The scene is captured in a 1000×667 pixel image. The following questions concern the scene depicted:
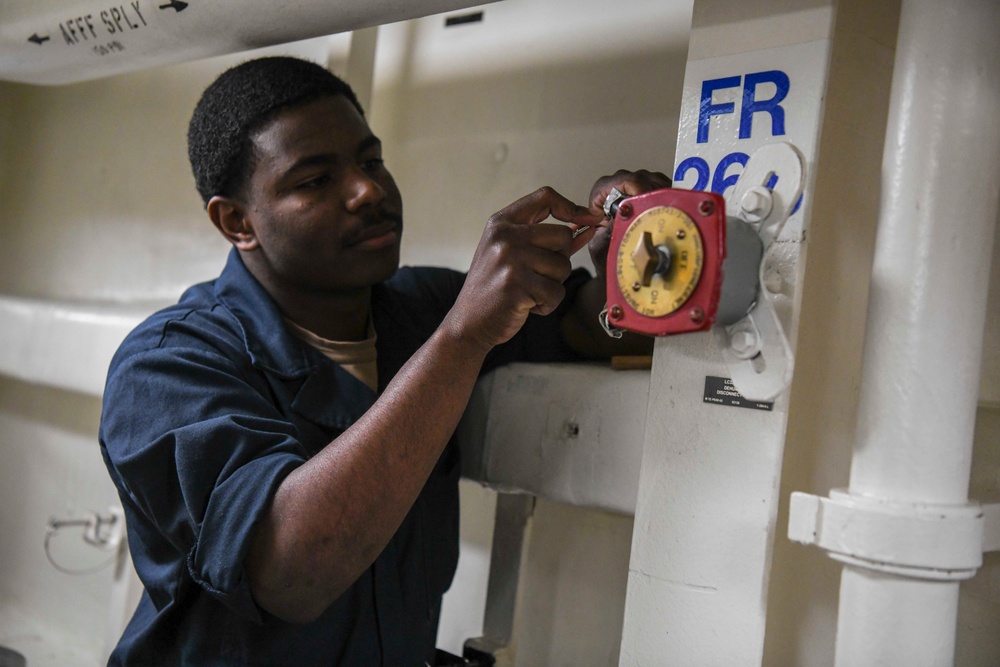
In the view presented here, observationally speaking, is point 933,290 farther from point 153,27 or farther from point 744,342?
point 153,27

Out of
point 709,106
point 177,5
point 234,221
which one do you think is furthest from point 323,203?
point 709,106

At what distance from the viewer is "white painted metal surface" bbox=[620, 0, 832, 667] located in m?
0.67

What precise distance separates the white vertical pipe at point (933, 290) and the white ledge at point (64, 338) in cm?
144

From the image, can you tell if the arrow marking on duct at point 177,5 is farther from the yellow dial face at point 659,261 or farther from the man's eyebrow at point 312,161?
the yellow dial face at point 659,261

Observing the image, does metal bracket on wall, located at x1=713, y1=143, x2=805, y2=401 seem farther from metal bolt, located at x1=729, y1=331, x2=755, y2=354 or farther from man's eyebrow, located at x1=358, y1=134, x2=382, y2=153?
man's eyebrow, located at x1=358, y1=134, x2=382, y2=153

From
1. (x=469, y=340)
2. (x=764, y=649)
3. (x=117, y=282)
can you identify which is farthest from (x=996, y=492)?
(x=117, y=282)

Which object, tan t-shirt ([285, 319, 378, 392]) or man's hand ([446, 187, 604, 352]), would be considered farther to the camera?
tan t-shirt ([285, 319, 378, 392])

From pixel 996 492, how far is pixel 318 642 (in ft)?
2.50

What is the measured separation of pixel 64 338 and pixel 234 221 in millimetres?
830

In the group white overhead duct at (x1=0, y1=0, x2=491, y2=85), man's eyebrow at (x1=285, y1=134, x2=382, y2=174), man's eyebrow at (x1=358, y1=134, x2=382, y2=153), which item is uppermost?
white overhead duct at (x1=0, y1=0, x2=491, y2=85)

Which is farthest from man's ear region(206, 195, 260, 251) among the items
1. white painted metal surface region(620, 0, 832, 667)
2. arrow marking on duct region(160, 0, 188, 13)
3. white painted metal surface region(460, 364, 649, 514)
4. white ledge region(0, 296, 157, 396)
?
white painted metal surface region(620, 0, 832, 667)

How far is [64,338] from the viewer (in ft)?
6.07

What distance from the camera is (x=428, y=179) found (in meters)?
1.51

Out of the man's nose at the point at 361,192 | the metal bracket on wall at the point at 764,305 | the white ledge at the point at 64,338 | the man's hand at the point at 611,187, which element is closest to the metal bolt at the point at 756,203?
the metal bracket on wall at the point at 764,305
